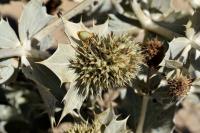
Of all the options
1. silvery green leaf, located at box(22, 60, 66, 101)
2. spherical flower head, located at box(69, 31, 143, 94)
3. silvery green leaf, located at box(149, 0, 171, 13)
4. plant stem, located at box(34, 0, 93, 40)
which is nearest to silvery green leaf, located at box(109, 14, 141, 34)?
silvery green leaf, located at box(149, 0, 171, 13)

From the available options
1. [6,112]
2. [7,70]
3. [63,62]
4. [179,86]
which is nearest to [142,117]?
[179,86]

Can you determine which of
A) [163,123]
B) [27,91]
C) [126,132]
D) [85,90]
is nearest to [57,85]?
[85,90]

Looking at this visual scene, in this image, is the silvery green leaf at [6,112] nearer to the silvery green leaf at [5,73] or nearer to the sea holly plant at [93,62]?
the silvery green leaf at [5,73]

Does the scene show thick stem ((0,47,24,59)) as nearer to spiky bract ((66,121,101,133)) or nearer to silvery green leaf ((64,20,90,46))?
silvery green leaf ((64,20,90,46))

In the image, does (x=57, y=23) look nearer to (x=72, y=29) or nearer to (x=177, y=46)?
(x=72, y=29)

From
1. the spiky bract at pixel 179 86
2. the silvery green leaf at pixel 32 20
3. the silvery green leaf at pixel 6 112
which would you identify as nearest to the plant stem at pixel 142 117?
A: the spiky bract at pixel 179 86
